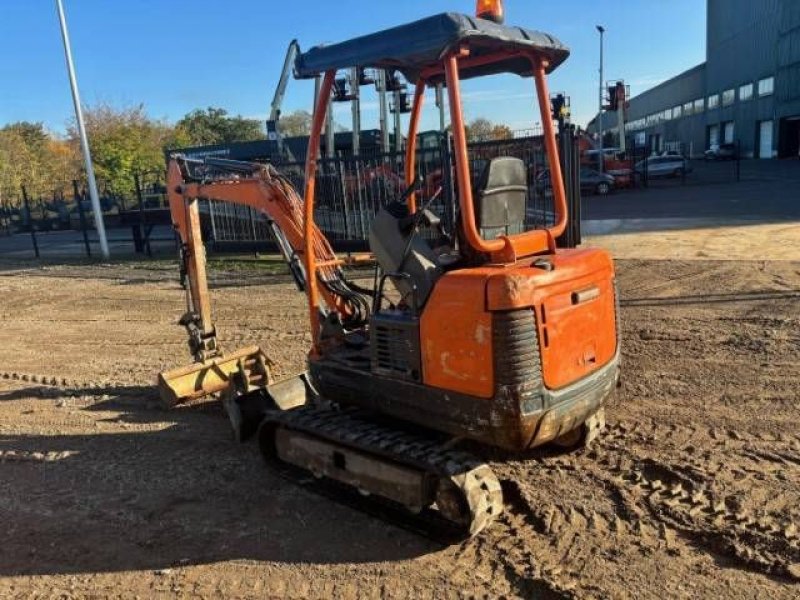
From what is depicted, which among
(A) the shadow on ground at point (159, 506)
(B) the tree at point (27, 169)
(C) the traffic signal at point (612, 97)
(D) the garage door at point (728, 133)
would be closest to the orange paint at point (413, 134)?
(A) the shadow on ground at point (159, 506)

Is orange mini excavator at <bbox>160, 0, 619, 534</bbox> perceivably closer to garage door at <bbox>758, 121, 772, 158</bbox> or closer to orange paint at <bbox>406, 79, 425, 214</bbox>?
orange paint at <bbox>406, 79, 425, 214</bbox>

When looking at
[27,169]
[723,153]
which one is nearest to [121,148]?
[27,169]

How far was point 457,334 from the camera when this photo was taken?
11.7 feet

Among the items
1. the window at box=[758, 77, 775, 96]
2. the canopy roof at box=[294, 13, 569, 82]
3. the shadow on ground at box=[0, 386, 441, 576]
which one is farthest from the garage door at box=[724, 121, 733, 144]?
the shadow on ground at box=[0, 386, 441, 576]

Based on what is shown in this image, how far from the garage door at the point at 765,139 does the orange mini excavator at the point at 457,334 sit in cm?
5559

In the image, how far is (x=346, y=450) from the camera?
4.04 meters

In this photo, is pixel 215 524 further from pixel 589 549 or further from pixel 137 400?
pixel 137 400

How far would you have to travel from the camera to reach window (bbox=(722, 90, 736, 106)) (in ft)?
188

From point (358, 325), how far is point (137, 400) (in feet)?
8.37

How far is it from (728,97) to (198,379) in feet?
206

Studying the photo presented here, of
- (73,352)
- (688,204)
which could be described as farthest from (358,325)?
(688,204)

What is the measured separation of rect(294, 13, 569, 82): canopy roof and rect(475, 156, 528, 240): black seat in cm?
64

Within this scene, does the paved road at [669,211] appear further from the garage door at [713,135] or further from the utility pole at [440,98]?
the garage door at [713,135]

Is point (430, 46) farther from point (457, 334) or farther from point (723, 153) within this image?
point (723, 153)
